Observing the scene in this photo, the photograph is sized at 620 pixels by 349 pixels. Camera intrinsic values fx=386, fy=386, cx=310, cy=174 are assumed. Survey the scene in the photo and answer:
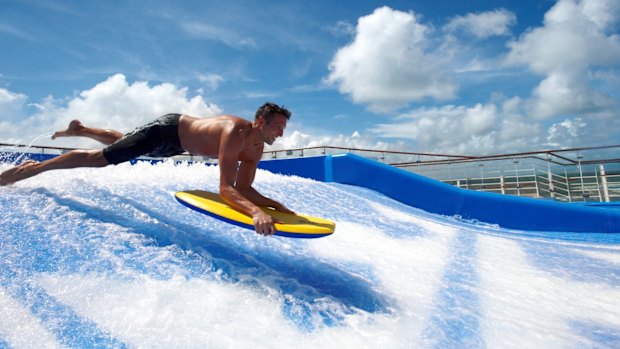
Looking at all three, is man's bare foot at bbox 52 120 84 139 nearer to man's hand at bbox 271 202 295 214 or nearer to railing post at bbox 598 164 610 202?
man's hand at bbox 271 202 295 214

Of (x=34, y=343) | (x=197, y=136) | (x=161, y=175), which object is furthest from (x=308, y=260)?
(x=161, y=175)

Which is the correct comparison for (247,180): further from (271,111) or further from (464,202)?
(464,202)

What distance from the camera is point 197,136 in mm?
2461

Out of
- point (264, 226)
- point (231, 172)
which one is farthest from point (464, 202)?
point (264, 226)

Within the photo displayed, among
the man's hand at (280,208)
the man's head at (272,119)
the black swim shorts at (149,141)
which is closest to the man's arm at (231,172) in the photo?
the man's head at (272,119)

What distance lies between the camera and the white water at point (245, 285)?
135 centimetres

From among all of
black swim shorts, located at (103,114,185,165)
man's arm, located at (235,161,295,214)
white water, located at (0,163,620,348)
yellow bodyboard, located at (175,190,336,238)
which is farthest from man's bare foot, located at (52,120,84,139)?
→ man's arm, located at (235,161,295,214)

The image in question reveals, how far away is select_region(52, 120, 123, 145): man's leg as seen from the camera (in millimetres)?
3074

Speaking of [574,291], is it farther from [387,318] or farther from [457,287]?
[387,318]

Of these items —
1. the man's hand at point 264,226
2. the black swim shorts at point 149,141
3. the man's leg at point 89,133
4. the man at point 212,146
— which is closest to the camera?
the man's hand at point 264,226

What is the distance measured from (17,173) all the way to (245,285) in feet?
6.83

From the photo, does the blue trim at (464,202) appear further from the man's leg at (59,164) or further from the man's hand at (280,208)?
the man's leg at (59,164)

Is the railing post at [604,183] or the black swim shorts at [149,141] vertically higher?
the black swim shorts at [149,141]

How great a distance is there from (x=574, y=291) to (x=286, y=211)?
1.69 metres
